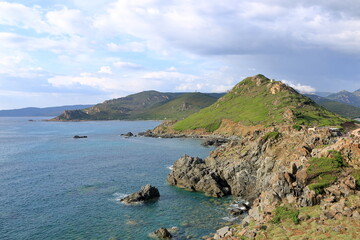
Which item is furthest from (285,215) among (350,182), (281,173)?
(350,182)

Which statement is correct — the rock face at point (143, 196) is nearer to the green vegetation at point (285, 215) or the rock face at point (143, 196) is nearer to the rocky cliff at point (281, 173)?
the rocky cliff at point (281, 173)

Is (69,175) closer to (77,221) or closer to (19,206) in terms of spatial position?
(19,206)

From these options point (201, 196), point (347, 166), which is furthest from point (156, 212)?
point (347, 166)

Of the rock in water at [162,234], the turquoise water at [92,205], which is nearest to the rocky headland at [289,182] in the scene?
the turquoise water at [92,205]

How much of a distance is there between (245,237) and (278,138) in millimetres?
42300

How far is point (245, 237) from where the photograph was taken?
4047 cm

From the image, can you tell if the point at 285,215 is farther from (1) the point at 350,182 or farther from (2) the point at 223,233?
(1) the point at 350,182

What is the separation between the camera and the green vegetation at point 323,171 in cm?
4869

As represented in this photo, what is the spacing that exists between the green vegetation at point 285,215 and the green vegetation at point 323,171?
642cm

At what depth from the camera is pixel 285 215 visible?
43.9 m

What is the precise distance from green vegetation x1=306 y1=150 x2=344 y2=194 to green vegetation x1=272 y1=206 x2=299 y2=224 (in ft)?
21.1

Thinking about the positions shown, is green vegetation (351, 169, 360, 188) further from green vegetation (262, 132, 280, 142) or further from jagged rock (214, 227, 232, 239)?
green vegetation (262, 132, 280, 142)

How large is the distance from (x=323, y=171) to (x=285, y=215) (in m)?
13.3

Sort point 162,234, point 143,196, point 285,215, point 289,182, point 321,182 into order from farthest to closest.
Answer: point 143,196 < point 289,182 < point 321,182 < point 162,234 < point 285,215
